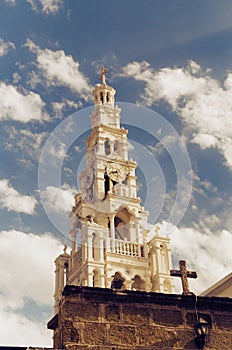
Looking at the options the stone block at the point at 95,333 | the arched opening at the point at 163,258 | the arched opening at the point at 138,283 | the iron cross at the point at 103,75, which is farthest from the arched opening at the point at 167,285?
the stone block at the point at 95,333

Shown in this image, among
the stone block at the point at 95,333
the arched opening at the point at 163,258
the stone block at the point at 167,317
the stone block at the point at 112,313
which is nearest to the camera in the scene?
the stone block at the point at 95,333

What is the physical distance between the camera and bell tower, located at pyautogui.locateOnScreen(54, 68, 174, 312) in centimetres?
4097

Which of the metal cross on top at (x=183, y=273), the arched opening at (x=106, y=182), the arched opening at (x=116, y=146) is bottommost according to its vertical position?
the metal cross on top at (x=183, y=273)

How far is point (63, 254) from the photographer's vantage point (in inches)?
1818

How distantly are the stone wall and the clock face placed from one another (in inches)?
1544

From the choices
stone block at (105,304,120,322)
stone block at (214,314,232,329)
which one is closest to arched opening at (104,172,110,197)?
stone block at (214,314,232,329)

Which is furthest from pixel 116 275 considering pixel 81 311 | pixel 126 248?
pixel 81 311

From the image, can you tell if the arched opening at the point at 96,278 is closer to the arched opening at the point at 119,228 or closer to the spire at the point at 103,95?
the arched opening at the point at 119,228

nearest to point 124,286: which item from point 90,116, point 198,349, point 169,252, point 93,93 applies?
point 169,252

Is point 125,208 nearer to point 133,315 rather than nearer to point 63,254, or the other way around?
point 63,254

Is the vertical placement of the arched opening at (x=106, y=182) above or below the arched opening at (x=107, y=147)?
below

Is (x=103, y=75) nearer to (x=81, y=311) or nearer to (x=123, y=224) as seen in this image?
(x=123, y=224)

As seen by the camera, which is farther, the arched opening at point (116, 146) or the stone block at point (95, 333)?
the arched opening at point (116, 146)

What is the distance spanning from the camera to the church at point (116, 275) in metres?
8.56
